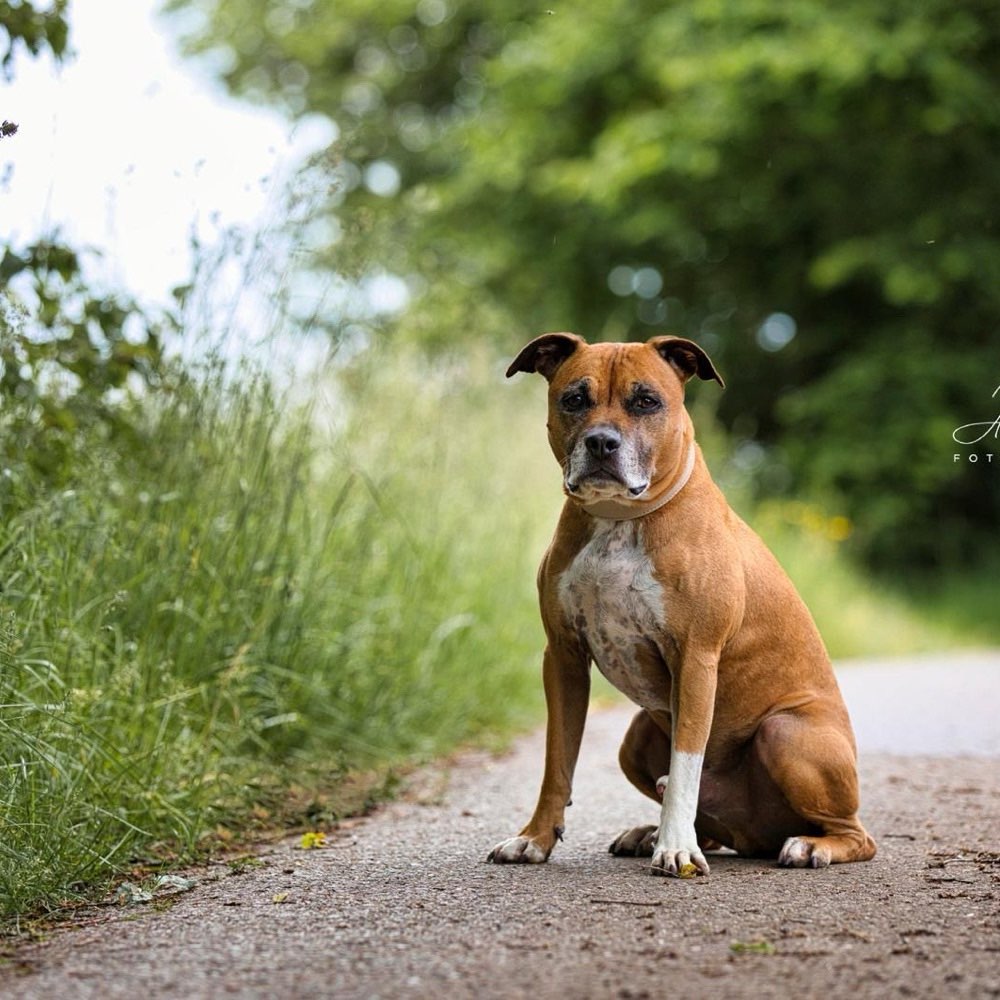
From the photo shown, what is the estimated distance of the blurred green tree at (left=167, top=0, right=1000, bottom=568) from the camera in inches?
537

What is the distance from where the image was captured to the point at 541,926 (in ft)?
10.7

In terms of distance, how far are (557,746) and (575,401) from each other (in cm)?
99

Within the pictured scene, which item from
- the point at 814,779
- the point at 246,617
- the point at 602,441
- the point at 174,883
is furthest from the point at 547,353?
the point at 174,883

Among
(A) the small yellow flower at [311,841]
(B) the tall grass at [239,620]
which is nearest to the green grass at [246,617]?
(B) the tall grass at [239,620]

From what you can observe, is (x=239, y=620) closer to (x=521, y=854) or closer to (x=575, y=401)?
(x=521, y=854)

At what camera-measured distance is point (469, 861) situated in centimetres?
416

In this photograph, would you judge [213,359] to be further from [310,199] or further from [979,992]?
[979,992]

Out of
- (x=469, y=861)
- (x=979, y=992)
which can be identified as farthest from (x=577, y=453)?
(x=979, y=992)

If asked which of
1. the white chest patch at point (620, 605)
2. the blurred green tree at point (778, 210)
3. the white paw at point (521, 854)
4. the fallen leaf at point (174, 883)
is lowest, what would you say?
the fallen leaf at point (174, 883)

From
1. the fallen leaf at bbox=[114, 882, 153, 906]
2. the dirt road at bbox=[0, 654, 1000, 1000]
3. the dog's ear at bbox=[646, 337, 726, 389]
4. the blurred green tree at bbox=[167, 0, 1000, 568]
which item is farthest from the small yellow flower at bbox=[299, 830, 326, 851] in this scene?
the blurred green tree at bbox=[167, 0, 1000, 568]

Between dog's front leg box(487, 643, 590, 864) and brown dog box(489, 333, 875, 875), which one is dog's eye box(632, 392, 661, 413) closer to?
brown dog box(489, 333, 875, 875)

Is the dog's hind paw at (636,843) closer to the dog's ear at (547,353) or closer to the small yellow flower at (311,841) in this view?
the small yellow flower at (311,841)

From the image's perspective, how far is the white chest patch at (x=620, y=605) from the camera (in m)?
3.96

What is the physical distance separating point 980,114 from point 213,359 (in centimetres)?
1054
